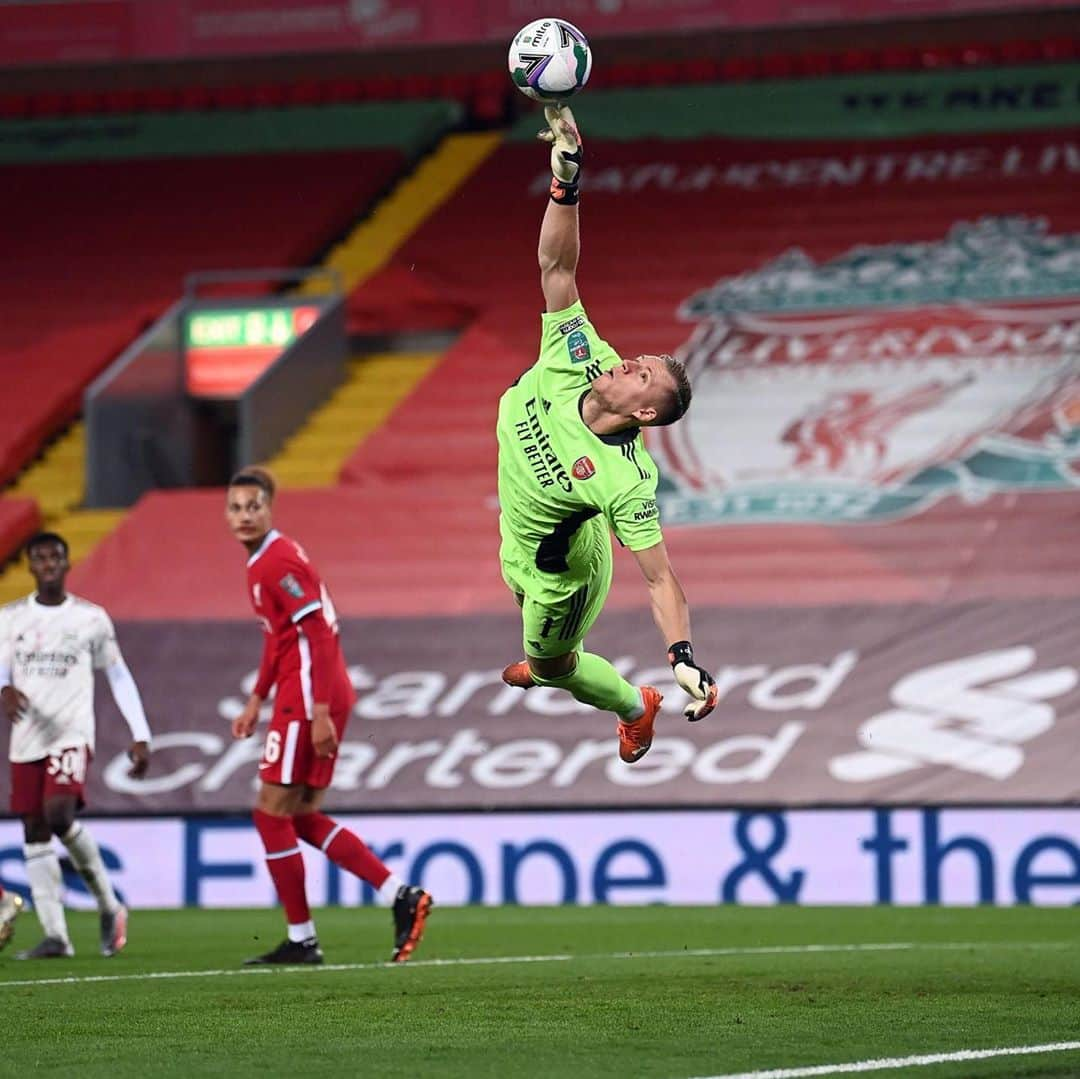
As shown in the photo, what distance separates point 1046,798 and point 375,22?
8.02 metres

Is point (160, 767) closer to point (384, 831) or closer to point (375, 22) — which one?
point (384, 831)

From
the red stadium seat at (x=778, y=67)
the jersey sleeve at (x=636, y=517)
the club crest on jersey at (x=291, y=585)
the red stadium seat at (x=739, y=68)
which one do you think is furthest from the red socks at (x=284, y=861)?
the red stadium seat at (x=778, y=67)

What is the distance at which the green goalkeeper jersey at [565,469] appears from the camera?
24.5 feet

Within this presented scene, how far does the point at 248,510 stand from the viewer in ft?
31.2

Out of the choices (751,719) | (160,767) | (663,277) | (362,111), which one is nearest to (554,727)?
(751,719)

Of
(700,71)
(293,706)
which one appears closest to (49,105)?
(700,71)

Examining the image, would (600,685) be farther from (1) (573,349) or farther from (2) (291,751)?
(2) (291,751)

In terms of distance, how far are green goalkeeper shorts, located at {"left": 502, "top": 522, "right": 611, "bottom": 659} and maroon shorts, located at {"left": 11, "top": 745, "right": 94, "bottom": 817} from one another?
2978mm

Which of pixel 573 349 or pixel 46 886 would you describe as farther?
pixel 46 886

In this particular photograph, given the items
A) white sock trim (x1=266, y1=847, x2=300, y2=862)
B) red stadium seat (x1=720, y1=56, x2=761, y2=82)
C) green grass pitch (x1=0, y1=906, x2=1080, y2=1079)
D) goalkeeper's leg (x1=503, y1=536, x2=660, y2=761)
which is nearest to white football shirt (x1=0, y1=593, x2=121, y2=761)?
green grass pitch (x1=0, y1=906, x2=1080, y2=1079)

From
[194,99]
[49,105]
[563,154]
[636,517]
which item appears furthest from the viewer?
[49,105]

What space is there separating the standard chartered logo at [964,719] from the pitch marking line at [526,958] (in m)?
3.31

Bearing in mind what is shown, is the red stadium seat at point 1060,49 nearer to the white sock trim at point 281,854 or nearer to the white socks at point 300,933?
the white sock trim at point 281,854

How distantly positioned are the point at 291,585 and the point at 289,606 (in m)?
0.10
